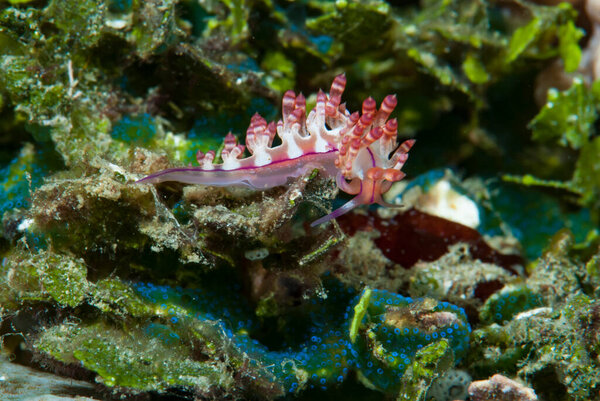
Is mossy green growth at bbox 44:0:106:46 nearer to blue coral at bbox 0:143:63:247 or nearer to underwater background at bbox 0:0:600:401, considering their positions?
underwater background at bbox 0:0:600:401

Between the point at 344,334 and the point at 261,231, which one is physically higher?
the point at 261,231

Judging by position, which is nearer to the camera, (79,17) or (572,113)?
(79,17)

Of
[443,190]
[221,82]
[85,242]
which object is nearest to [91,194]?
[85,242]

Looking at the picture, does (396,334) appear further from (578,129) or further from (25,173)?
(578,129)

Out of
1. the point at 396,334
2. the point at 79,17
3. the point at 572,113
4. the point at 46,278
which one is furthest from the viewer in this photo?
the point at 572,113

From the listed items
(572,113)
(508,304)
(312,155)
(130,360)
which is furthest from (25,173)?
(572,113)

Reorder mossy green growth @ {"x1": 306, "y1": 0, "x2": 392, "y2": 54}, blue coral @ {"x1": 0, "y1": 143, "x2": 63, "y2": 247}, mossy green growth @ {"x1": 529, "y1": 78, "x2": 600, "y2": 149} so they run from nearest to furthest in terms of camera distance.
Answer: blue coral @ {"x1": 0, "y1": 143, "x2": 63, "y2": 247} → mossy green growth @ {"x1": 306, "y1": 0, "x2": 392, "y2": 54} → mossy green growth @ {"x1": 529, "y1": 78, "x2": 600, "y2": 149}

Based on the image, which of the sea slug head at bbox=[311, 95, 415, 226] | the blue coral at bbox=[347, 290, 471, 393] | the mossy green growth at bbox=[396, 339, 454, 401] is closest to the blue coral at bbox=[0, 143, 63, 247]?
the sea slug head at bbox=[311, 95, 415, 226]
